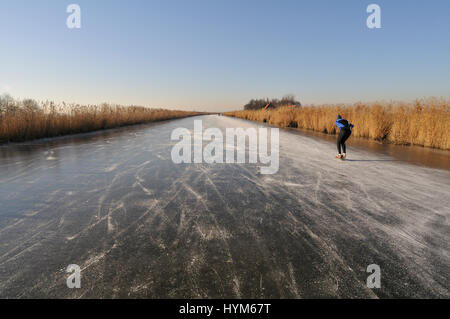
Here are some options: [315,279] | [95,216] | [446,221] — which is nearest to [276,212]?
[315,279]

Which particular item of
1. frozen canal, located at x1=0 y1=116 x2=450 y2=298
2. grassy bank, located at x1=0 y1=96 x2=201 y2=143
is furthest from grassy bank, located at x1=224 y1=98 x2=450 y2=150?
grassy bank, located at x1=0 y1=96 x2=201 y2=143

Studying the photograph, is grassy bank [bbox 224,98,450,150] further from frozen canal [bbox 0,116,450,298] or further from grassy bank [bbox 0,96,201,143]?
grassy bank [bbox 0,96,201,143]

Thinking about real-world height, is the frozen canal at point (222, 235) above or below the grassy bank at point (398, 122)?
below

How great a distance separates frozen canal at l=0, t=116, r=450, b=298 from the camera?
1.61m

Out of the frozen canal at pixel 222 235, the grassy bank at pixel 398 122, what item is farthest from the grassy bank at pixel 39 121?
the grassy bank at pixel 398 122

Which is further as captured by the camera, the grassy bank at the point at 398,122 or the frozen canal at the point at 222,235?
the grassy bank at the point at 398,122

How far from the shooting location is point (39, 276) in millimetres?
1678

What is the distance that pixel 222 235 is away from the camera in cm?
228

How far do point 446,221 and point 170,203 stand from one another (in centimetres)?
367

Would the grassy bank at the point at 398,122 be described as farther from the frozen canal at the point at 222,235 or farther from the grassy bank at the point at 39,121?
the grassy bank at the point at 39,121

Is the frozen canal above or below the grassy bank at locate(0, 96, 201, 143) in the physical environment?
below

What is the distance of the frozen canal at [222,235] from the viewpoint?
1.61 m

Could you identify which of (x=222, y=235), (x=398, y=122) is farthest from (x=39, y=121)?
(x=398, y=122)
